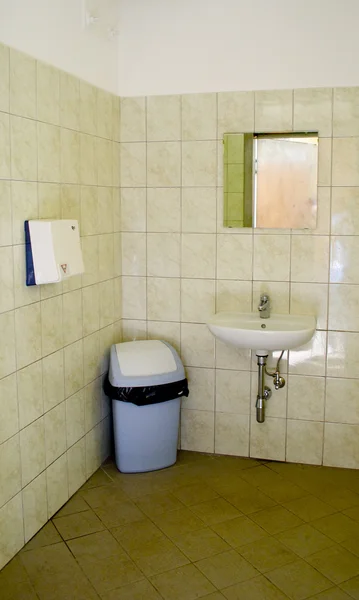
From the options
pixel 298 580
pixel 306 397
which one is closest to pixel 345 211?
pixel 306 397

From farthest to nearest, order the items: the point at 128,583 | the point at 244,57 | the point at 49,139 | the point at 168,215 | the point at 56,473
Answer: the point at 168,215
the point at 244,57
the point at 56,473
the point at 49,139
the point at 128,583

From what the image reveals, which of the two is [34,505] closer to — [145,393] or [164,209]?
[145,393]

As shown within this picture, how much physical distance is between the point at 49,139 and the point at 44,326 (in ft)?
2.80

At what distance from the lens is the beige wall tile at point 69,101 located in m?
2.97

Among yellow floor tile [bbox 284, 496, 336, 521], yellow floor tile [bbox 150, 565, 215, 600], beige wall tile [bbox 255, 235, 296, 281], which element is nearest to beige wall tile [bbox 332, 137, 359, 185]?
beige wall tile [bbox 255, 235, 296, 281]

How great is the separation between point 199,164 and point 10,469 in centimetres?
196

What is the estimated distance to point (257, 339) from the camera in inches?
126

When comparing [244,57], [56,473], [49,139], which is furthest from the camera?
[244,57]

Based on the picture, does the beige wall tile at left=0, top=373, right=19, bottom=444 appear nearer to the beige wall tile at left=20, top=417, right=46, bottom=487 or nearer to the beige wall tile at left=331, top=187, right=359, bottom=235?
the beige wall tile at left=20, top=417, right=46, bottom=487

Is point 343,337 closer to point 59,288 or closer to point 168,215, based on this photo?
point 168,215

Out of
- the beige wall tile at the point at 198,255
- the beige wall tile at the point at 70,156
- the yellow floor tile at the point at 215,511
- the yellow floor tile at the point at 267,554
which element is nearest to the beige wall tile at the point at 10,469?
the yellow floor tile at the point at 215,511

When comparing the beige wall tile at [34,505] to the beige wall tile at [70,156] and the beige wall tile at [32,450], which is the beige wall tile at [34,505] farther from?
the beige wall tile at [70,156]

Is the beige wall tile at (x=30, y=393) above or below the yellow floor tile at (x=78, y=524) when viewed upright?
above

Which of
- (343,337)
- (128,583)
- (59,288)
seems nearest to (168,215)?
(59,288)
